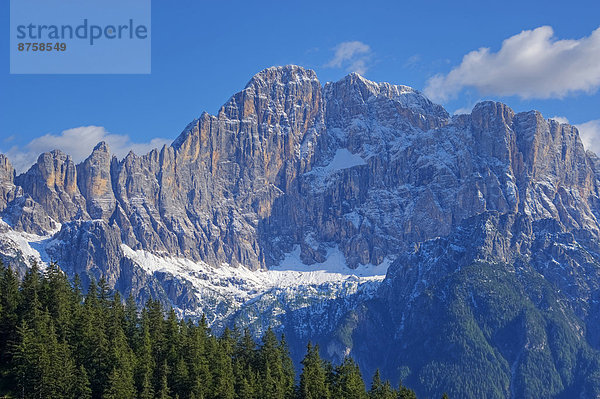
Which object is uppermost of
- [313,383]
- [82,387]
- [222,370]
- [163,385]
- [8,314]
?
[8,314]

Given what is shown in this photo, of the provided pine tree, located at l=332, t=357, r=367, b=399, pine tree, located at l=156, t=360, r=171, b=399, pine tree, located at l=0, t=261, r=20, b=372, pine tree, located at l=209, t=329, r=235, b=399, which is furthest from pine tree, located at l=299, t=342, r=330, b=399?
pine tree, located at l=0, t=261, r=20, b=372

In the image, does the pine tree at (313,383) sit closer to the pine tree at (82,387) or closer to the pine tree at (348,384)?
the pine tree at (348,384)

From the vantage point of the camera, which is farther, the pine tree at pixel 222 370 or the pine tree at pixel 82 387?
the pine tree at pixel 222 370

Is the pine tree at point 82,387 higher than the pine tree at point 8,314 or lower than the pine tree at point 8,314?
lower

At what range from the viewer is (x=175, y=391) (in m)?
166

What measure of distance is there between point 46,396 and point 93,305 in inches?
1753

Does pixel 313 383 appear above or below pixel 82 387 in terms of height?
below

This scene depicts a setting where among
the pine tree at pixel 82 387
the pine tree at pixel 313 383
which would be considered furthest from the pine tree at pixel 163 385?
the pine tree at pixel 313 383

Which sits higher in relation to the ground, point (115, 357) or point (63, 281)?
point (63, 281)

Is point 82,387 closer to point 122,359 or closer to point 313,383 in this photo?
point 122,359

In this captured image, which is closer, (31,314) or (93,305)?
(31,314)

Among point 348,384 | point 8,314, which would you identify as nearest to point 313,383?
point 348,384

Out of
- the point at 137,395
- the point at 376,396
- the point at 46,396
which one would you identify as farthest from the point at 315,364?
the point at 46,396

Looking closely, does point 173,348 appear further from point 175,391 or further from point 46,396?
point 46,396
